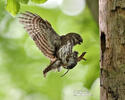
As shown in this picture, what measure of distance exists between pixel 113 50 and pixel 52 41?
0.63 feet

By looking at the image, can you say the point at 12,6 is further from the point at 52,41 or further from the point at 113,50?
the point at 113,50

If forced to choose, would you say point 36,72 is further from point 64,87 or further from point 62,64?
point 62,64

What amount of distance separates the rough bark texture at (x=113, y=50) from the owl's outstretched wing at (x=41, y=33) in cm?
16

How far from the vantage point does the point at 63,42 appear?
43.5 inches

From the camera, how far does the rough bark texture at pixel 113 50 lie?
1.10 meters

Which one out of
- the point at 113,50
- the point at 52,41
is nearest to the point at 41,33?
the point at 52,41

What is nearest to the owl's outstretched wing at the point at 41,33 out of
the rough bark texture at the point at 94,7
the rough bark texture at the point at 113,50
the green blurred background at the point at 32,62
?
the rough bark texture at the point at 113,50

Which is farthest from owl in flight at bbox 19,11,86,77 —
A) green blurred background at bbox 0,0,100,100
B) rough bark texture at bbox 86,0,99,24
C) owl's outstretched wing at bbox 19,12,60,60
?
green blurred background at bbox 0,0,100,100

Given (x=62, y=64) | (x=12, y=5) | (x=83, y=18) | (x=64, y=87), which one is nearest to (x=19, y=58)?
(x=64, y=87)

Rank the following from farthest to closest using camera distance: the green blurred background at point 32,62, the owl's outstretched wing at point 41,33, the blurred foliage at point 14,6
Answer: the green blurred background at point 32,62, the blurred foliage at point 14,6, the owl's outstretched wing at point 41,33

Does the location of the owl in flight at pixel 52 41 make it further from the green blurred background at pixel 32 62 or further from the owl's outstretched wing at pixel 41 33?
the green blurred background at pixel 32 62

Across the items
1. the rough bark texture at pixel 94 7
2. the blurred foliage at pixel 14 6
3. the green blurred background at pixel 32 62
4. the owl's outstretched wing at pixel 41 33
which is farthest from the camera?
the green blurred background at pixel 32 62

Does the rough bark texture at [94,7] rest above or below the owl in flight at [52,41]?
above

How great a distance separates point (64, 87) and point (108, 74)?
334 cm
